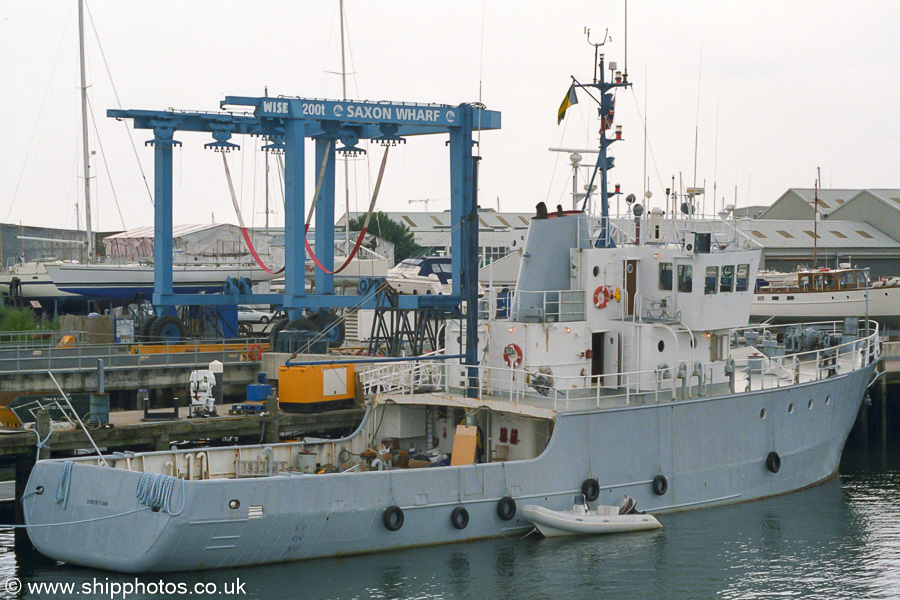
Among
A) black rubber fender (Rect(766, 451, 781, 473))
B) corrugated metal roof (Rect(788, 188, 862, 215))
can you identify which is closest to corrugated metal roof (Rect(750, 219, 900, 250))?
corrugated metal roof (Rect(788, 188, 862, 215))

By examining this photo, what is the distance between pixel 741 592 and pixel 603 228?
8595mm

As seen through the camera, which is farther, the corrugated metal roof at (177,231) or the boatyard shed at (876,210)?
the boatyard shed at (876,210)

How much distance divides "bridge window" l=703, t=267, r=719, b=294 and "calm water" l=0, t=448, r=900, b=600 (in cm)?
472

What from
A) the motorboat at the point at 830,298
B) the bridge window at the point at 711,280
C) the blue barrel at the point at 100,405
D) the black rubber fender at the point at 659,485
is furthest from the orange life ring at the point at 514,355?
the motorboat at the point at 830,298

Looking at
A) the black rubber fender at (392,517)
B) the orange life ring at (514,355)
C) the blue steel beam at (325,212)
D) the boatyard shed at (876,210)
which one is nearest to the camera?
the black rubber fender at (392,517)

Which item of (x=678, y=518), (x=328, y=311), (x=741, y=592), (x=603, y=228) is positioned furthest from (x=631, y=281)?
(x=328, y=311)

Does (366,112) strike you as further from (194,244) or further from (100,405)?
(194,244)

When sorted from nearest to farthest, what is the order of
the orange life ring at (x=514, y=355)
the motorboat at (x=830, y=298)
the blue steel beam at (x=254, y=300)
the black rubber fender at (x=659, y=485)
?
the black rubber fender at (x=659, y=485), the orange life ring at (x=514, y=355), the blue steel beam at (x=254, y=300), the motorboat at (x=830, y=298)

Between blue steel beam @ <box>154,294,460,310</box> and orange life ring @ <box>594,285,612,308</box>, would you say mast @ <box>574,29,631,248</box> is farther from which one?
blue steel beam @ <box>154,294,460,310</box>

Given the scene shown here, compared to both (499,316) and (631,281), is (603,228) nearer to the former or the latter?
(631,281)

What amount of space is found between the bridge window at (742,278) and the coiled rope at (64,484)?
14207 mm

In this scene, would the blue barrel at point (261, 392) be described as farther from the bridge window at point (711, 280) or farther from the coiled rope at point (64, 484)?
the bridge window at point (711, 280)

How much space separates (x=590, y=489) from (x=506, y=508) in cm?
186

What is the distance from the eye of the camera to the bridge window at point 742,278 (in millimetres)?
23250
